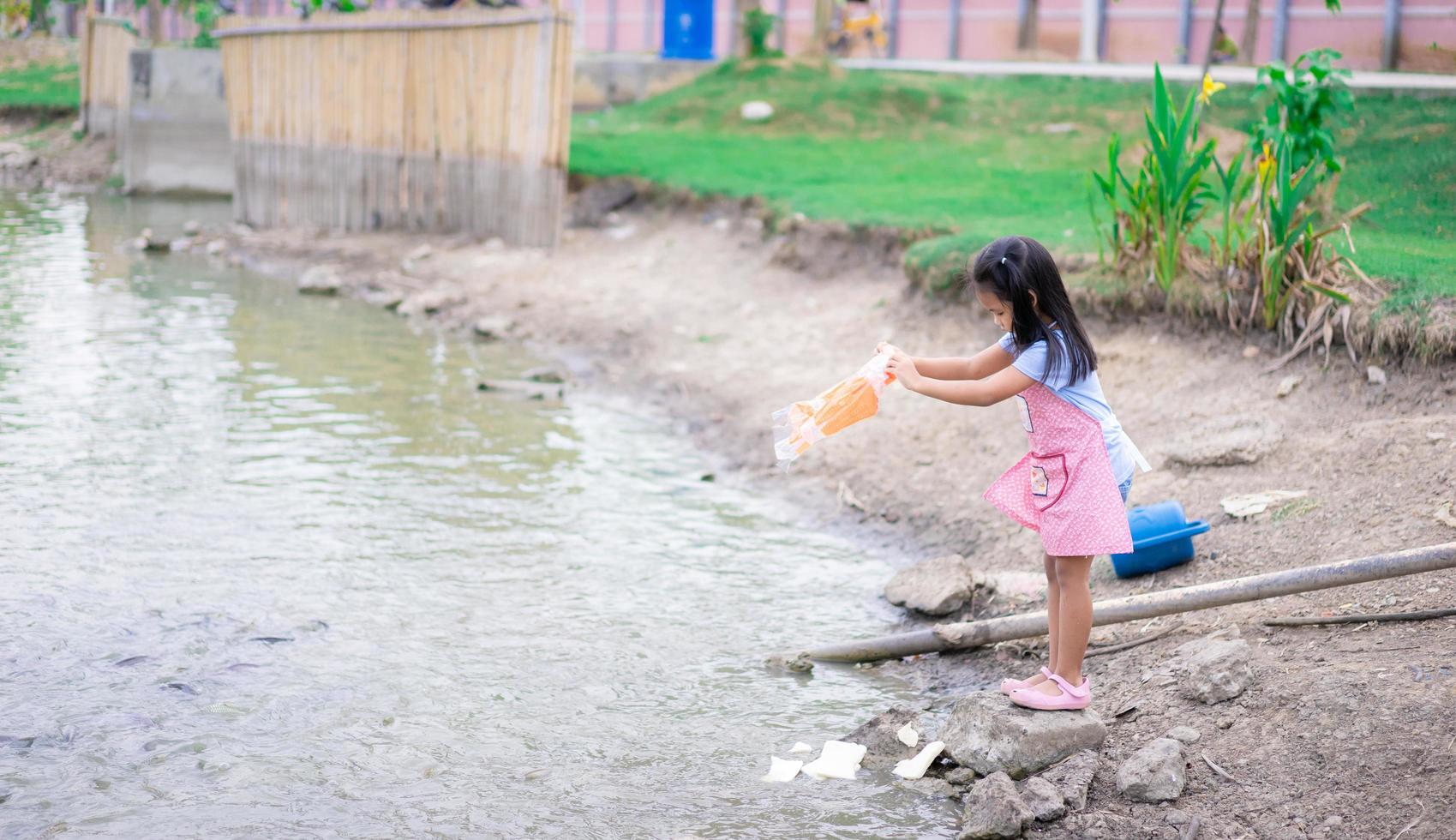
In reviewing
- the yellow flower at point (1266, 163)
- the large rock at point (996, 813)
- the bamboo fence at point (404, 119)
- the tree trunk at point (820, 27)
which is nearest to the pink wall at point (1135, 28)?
the tree trunk at point (820, 27)

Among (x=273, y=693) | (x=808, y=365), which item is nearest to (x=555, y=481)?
(x=808, y=365)

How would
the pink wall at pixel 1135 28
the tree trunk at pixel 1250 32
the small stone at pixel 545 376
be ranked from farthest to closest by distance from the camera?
the pink wall at pixel 1135 28 → the tree trunk at pixel 1250 32 → the small stone at pixel 545 376

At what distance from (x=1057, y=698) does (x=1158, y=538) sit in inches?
44.8

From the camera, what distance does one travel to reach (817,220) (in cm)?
1002

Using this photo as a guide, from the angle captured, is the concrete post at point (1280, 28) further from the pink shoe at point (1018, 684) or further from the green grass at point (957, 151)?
the pink shoe at point (1018, 684)

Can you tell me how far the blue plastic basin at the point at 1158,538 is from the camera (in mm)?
4805

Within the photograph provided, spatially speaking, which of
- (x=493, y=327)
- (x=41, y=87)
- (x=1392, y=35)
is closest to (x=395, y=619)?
(x=493, y=327)

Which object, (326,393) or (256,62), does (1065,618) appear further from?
(256,62)

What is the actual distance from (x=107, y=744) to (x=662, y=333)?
19.4ft

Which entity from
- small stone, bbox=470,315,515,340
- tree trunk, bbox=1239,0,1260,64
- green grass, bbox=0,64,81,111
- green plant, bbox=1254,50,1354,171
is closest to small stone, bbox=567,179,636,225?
small stone, bbox=470,315,515,340

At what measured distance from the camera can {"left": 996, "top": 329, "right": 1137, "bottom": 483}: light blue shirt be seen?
3.71 meters

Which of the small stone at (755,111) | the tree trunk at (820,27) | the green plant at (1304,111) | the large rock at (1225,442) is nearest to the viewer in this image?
the large rock at (1225,442)

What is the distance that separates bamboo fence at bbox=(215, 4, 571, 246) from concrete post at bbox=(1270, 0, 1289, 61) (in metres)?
16.8

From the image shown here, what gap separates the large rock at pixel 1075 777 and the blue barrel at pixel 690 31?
23.9 m
